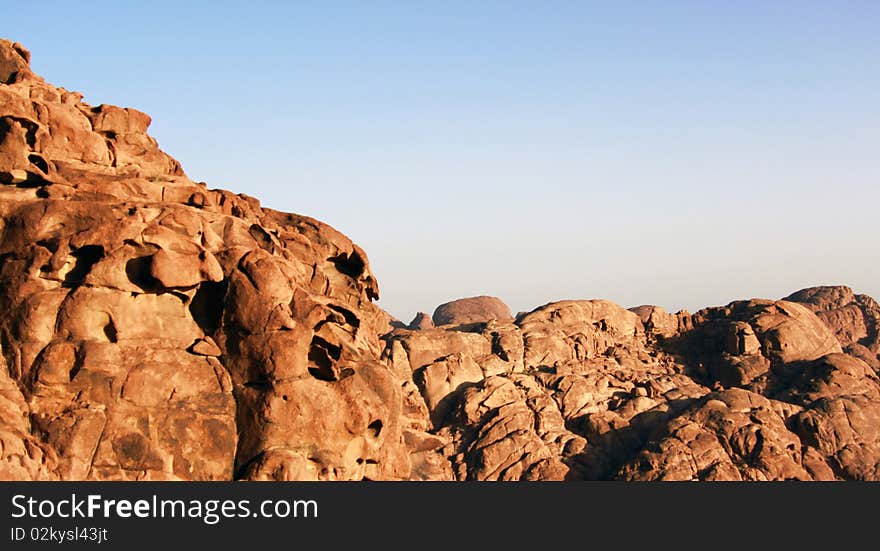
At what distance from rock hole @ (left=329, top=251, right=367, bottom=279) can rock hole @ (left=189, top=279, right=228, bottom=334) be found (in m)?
14.1

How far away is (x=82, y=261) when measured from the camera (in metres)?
39.9

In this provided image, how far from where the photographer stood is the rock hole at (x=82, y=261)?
39562 mm

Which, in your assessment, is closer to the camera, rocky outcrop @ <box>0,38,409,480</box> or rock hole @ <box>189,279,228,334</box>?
rocky outcrop @ <box>0,38,409,480</box>

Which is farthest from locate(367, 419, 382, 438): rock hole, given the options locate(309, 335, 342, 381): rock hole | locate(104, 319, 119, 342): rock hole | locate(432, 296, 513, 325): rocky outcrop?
locate(432, 296, 513, 325): rocky outcrop

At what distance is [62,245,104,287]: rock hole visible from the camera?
130ft

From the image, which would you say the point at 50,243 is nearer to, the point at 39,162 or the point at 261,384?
the point at 39,162

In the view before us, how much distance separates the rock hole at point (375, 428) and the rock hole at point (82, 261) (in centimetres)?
1384

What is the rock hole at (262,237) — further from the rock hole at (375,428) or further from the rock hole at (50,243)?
the rock hole at (375,428)

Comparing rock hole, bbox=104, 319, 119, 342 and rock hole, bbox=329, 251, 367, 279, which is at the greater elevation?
rock hole, bbox=329, 251, 367, 279

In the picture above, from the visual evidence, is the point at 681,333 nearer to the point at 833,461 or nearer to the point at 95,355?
the point at 833,461

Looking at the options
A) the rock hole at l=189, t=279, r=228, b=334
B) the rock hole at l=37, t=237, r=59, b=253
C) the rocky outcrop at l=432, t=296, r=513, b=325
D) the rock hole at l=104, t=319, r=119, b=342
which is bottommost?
the rock hole at l=104, t=319, r=119, b=342

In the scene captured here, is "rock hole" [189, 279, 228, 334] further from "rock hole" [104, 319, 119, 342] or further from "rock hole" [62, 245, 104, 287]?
"rock hole" [62, 245, 104, 287]

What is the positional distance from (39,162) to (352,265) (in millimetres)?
18612

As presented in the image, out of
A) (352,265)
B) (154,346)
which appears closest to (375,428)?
(154,346)
